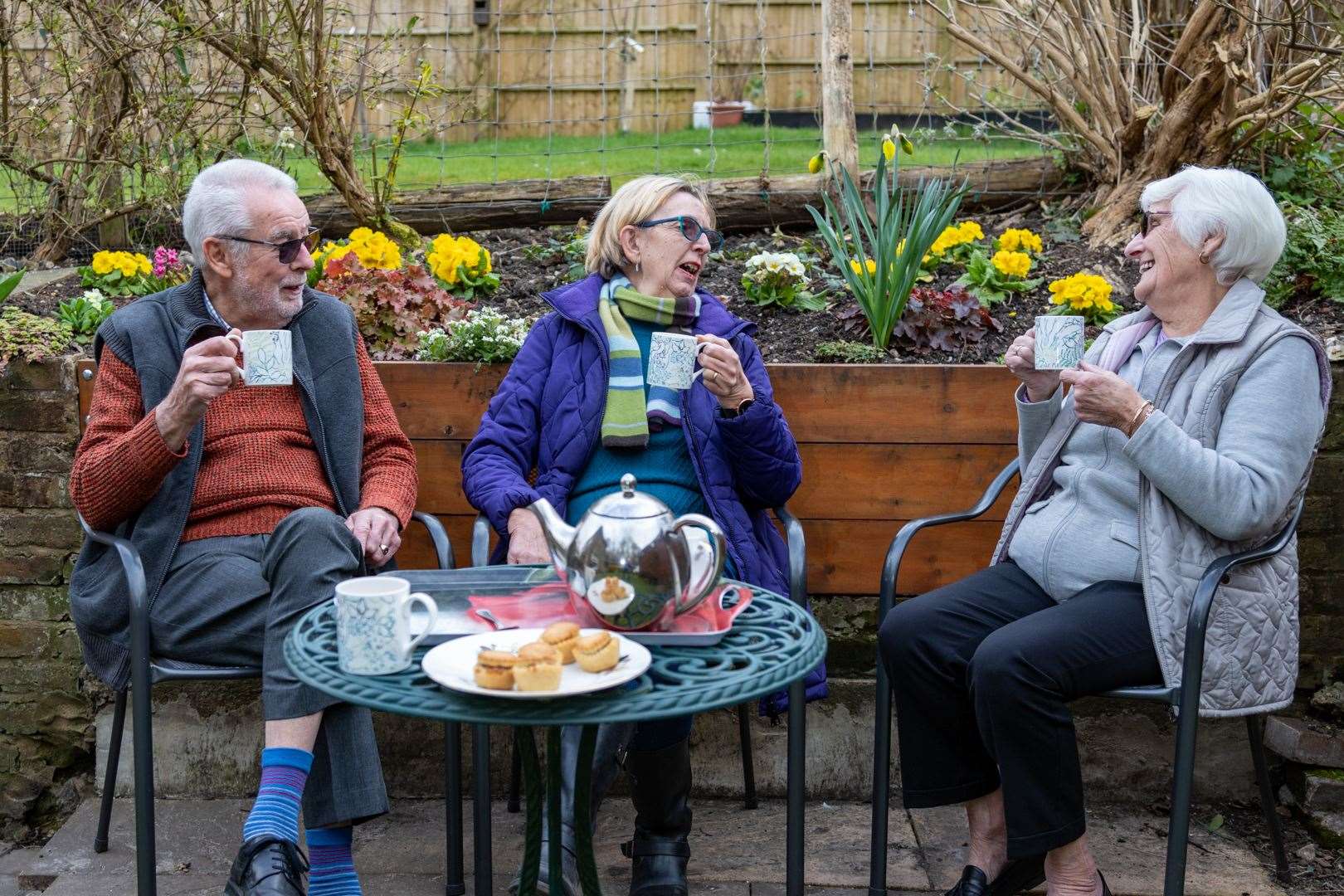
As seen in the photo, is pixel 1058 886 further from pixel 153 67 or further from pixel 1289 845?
pixel 153 67

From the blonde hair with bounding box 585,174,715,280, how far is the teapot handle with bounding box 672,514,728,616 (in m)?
1.13

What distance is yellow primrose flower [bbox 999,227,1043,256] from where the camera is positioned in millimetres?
3895

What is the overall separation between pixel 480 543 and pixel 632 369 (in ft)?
1.64

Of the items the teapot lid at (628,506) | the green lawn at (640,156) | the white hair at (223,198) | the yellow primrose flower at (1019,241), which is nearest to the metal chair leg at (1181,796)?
the teapot lid at (628,506)

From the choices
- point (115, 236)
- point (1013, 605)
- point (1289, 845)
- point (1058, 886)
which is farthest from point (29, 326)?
point (1289, 845)

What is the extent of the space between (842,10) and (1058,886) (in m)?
2.92

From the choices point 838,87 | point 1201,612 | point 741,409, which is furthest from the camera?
point 838,87

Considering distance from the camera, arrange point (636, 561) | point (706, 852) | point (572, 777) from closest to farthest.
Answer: point (636, 561) < point (572, 777) < point (706, 852)

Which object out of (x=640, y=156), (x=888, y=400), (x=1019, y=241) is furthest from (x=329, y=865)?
(x=640, y=156)

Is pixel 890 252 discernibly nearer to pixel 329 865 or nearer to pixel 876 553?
pixel 876 553

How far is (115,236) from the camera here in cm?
449

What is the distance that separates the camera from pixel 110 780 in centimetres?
303

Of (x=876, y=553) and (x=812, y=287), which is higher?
(x=812, y=287)

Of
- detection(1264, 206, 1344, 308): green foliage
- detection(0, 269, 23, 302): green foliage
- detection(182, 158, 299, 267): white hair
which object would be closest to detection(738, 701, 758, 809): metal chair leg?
detection(182, 158, 299, 267): white hair
